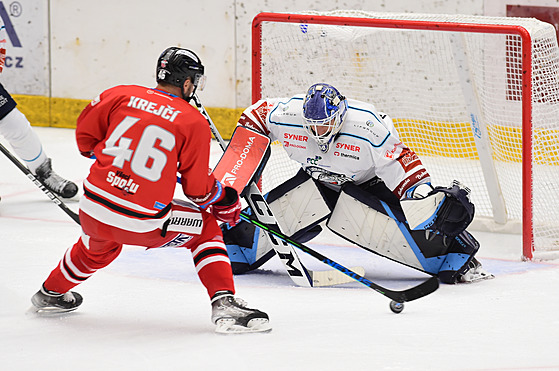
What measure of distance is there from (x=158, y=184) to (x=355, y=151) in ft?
3.39

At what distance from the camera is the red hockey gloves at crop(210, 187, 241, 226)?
3.00 metres

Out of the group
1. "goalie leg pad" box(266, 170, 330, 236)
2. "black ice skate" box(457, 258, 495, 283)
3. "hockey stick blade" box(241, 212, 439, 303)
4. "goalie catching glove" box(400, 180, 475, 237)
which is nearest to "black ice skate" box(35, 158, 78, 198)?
"goalie leg pad" box(266, 170, 330, 236)

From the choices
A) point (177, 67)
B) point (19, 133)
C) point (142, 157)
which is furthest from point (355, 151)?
point (19, 133)

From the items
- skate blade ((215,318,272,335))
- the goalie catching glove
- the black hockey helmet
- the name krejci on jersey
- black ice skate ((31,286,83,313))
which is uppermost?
the black hockey helmet

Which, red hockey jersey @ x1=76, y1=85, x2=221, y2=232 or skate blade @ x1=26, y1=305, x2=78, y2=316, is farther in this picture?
skate blade @ x1=26, y1=305, x2=78, y2=316

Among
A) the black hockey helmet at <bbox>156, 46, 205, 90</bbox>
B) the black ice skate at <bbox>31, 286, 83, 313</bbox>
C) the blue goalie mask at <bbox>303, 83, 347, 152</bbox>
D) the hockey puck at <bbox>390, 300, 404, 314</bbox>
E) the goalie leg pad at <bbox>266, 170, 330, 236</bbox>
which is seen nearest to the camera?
the black hockey helmet at <bbox>156, 46, 205, 90</bbox>

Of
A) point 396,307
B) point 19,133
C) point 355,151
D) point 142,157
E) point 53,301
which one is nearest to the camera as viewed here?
point 142,157

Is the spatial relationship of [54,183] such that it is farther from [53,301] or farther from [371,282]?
[371,282]

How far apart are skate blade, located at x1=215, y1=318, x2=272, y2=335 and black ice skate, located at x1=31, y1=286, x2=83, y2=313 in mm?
555

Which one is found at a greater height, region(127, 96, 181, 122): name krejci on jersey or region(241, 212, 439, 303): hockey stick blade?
region(127, 96, 181, 122): name krejci on jersey

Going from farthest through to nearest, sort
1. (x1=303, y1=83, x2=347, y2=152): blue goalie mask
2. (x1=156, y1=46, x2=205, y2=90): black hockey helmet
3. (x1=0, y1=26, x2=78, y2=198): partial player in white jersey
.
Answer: (x1=0, y1=26, x2=78, y2=198): partial player in white jersey, (x1=303, y1=83, x2=347, y2=152): blue goalie mask, (x1=156, y1=46, x2=205, y2=90): black hockey helmet

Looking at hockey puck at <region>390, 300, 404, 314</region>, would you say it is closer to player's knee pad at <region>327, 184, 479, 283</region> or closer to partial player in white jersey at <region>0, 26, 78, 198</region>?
player's knee pad at <region>327, 184, 479, 283</region>

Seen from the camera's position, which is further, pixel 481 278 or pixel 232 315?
pixel 481 278

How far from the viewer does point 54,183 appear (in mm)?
5023
